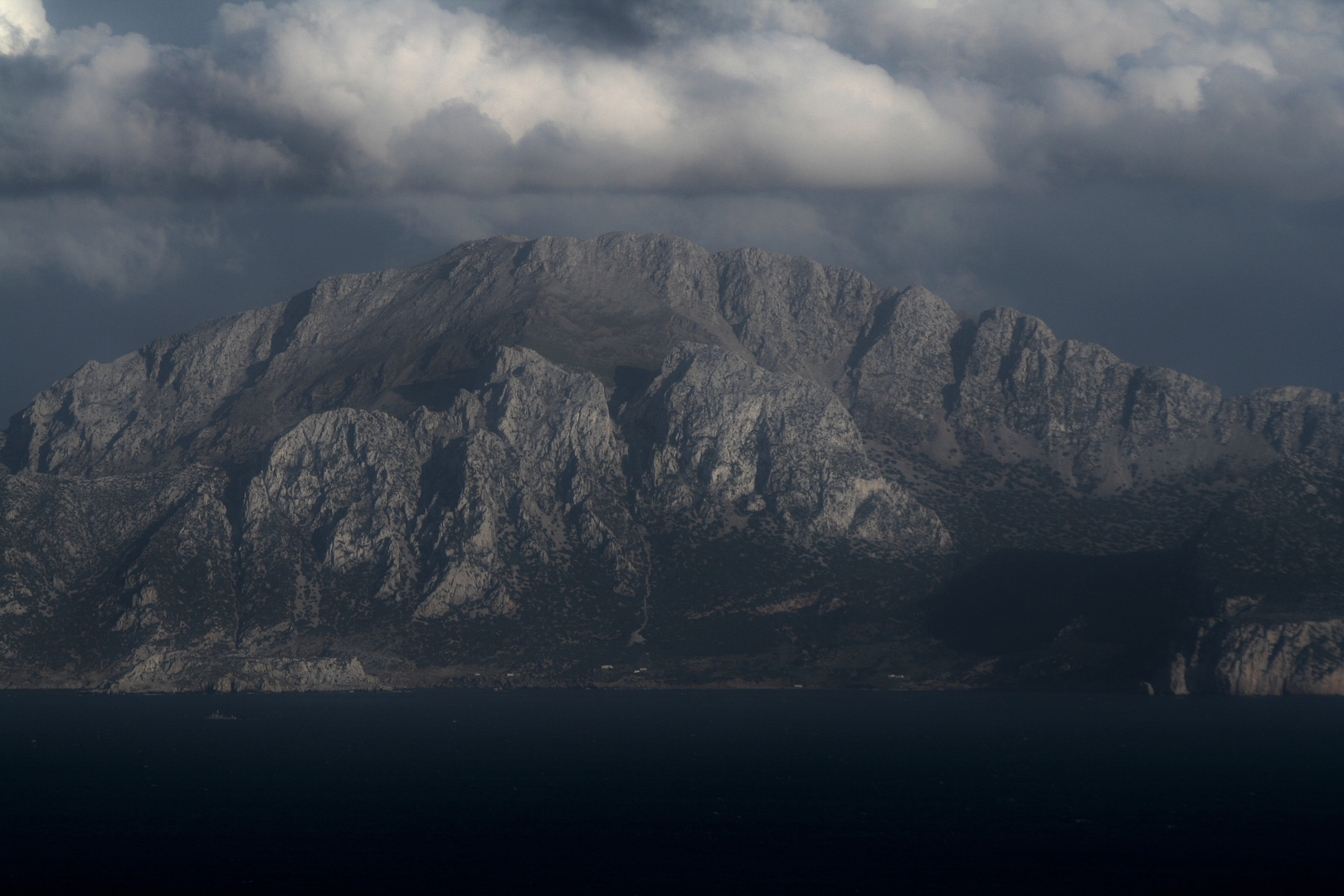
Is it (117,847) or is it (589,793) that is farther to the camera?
(589,793)

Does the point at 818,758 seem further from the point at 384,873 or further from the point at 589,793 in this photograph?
the point at 384,873

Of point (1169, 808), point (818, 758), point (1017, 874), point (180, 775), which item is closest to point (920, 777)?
point (818, 758)

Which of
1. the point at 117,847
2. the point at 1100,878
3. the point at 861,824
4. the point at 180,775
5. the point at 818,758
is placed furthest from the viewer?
the point at 818,758

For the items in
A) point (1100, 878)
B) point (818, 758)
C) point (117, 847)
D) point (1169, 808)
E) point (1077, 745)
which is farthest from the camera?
point (1077, 745)

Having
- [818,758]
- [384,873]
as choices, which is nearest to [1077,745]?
[818,758]

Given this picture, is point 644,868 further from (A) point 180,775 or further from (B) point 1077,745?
(B) point 1077,745

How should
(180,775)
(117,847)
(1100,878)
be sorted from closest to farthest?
(1100,878) < (117,847) < (180,775)
